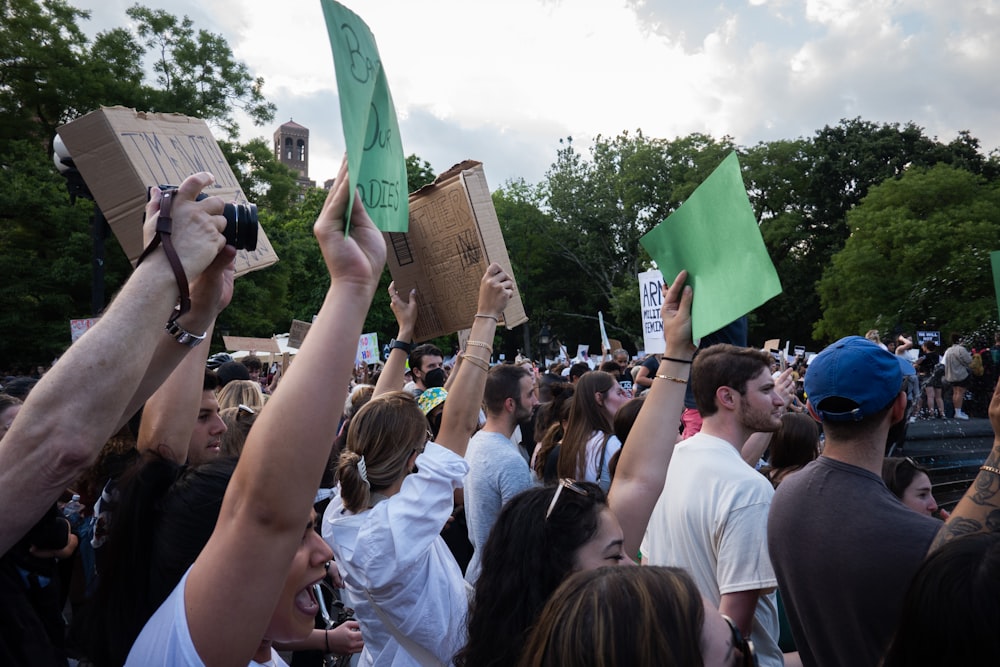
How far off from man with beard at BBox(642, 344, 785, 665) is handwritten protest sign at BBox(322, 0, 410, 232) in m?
1.23

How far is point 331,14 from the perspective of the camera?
4.98 feet

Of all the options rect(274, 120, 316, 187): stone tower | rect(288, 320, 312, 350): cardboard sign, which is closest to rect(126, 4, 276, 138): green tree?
rect(288, 320, 312, 350): cardboard sign

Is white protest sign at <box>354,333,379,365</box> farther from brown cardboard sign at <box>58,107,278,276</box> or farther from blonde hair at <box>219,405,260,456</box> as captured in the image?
brown cardboard sign at <box>58,107,278,276</box>

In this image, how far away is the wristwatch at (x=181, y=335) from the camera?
2.05 metres

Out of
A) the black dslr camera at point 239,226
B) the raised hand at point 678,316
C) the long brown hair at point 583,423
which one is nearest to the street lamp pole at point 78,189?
the black dslr camera at point 239,226

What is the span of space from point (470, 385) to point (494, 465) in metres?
1.75

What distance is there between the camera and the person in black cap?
2232 mm

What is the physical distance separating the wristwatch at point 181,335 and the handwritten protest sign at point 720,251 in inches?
Answer: 62.6

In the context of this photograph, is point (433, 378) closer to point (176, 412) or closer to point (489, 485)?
point (489, 485)

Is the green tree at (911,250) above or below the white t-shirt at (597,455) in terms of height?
below

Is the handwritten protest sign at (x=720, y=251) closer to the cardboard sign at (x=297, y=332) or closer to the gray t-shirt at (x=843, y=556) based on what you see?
the gray t-shirt at (x=843, y=556)

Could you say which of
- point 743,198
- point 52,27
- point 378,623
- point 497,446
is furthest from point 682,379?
point 52,27

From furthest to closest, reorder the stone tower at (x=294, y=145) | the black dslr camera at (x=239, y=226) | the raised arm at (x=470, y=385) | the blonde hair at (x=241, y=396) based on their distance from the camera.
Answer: the stone tower at (x=294, y=145)
the blonde hair at (x=241, y=396)
the raised arm at (x=470, y=385)
the black dslr camera at (x=239, y=226)

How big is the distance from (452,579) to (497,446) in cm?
197
